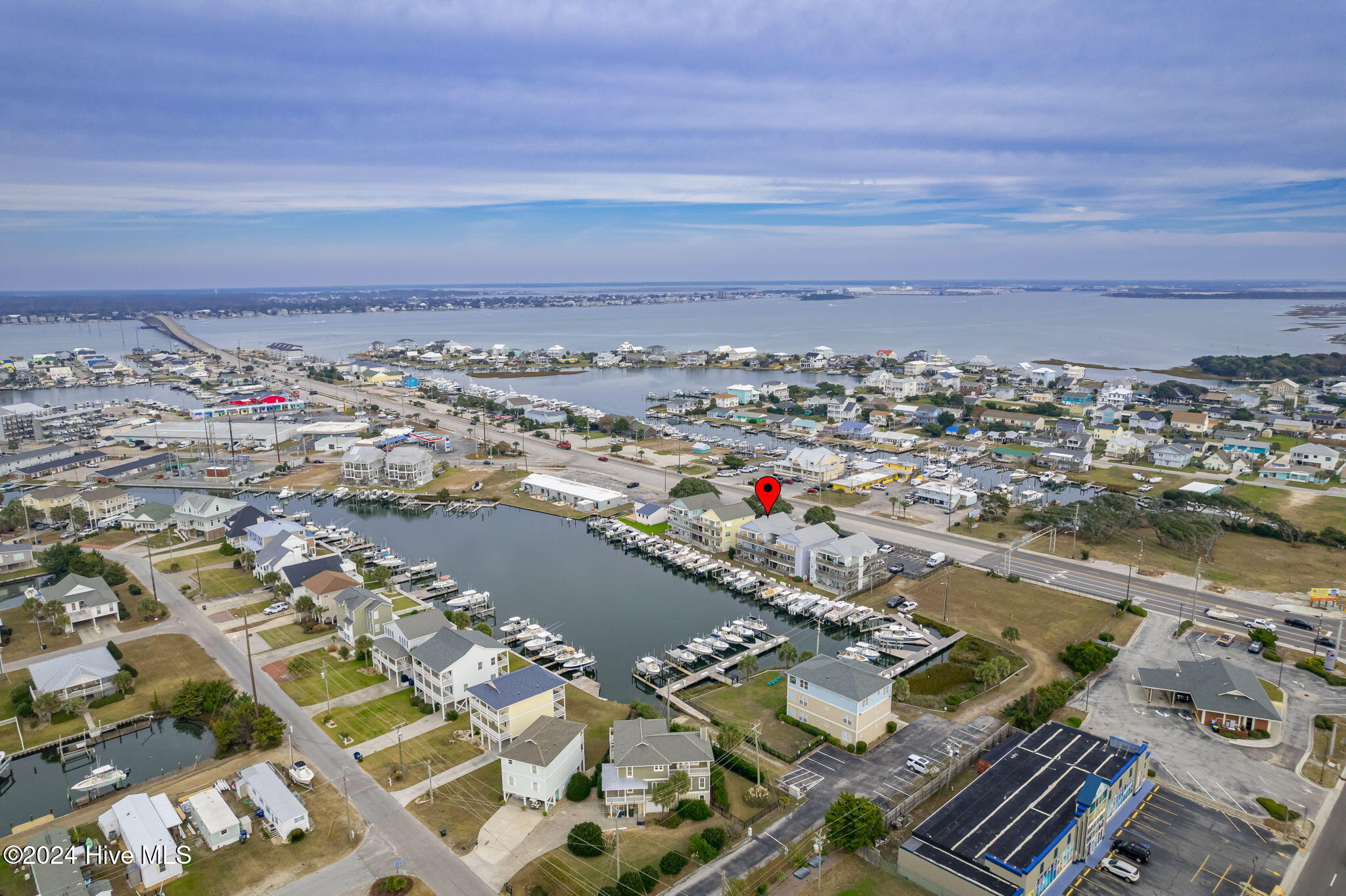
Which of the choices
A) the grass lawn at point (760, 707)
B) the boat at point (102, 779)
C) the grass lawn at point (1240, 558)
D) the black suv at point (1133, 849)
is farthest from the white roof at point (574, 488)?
the black suv at point (1133, 849)

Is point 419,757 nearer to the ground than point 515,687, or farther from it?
nearer to the ground

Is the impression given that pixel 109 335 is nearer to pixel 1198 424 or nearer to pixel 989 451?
pixel 989 451

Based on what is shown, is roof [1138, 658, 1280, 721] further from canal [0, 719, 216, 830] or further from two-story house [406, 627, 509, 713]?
canal [0, 719, 216, 830]

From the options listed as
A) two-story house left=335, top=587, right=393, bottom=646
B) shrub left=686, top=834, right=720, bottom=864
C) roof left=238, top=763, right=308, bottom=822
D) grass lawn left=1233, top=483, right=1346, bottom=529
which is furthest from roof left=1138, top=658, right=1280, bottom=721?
two-story house left=335, top=587, right=393, bottom=646

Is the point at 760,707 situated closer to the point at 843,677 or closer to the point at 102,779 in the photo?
the point at 843,677

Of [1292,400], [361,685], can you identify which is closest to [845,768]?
[361,685]

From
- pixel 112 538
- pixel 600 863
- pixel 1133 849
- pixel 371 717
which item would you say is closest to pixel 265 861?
pixel 371 717

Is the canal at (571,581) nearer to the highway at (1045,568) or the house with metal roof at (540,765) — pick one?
the house with metal roof at (540,765)
